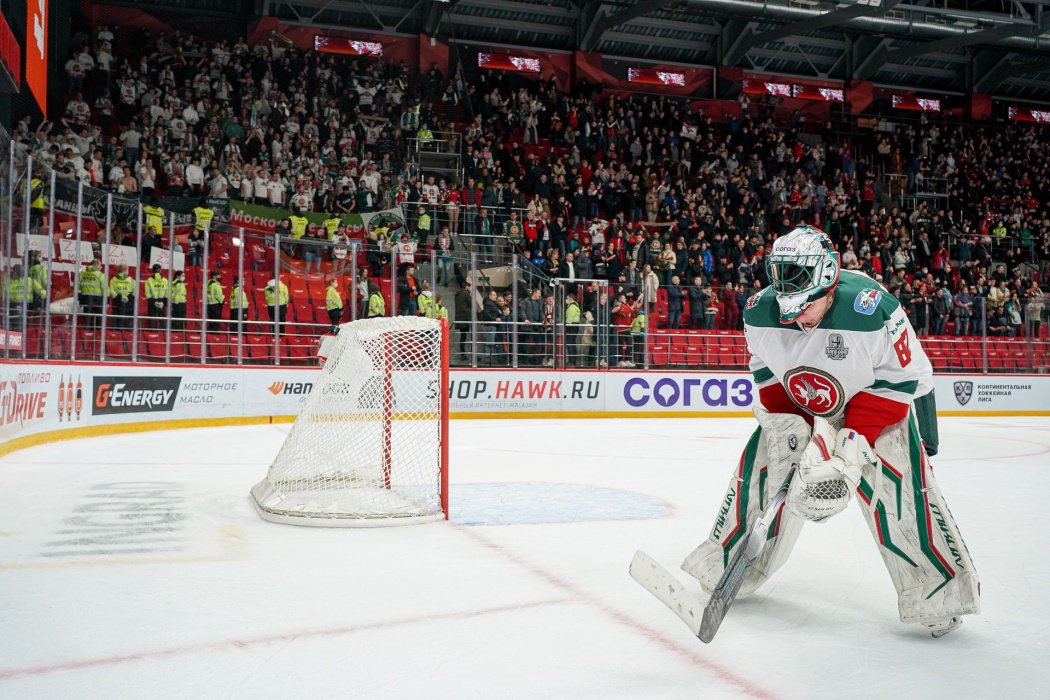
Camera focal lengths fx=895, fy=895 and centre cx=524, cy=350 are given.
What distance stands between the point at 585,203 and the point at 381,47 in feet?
23.8

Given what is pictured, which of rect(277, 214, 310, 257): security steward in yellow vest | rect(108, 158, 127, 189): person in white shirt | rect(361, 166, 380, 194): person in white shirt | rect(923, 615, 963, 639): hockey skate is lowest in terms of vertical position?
rect(923, 615, 963, 639): hockey skate

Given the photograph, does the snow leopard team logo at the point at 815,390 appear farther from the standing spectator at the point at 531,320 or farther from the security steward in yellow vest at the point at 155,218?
the standing spectator at the point at 531,320

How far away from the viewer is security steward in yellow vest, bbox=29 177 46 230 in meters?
8.15

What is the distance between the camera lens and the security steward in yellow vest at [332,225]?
51.0 feet

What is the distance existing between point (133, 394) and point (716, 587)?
958 cm

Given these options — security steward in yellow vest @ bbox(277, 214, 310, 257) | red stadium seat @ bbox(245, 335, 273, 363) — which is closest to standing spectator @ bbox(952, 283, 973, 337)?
security steward in yellow vest @ bbox(277, 214, 310, 257)

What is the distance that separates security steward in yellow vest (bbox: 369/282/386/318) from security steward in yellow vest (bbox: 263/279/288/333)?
3.68 feet

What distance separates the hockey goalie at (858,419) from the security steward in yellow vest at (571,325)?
10876mm

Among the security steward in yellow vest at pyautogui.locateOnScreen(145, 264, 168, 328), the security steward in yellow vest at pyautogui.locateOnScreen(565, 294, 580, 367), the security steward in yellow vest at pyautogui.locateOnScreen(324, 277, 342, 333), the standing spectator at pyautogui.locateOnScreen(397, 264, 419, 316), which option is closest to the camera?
the security steward in yellow vest at pyautogui.locateOnScreen(145, 264, 168, 328)

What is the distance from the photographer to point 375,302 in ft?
40.2

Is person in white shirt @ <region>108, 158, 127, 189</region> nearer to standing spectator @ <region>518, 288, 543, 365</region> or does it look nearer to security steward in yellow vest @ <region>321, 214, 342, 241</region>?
security steward in yellow vest @ <region>321, 214, 342, 241</region>

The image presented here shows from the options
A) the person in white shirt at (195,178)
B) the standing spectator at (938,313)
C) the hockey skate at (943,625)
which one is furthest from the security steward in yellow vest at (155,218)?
the standing spectator at (938,313)

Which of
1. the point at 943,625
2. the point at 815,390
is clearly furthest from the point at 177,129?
the point at 943,625

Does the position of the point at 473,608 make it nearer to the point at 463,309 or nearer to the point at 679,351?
the point at 463,309
